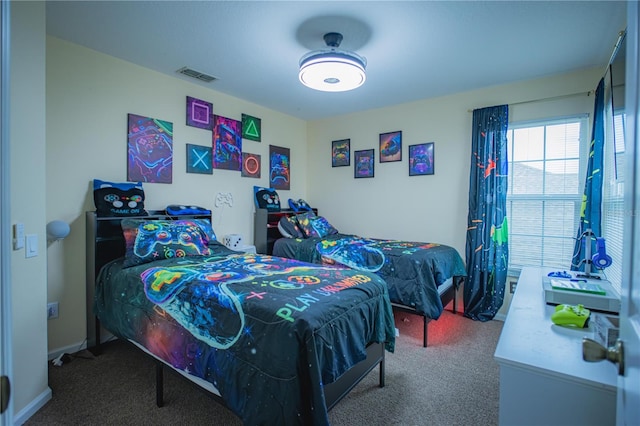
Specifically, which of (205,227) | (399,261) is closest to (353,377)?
(399,261)

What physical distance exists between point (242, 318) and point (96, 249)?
177cm

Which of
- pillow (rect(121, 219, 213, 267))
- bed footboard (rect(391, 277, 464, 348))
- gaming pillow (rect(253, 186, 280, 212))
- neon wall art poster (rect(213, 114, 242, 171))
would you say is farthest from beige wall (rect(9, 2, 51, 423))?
bed footboard (rect(391, 277, 464, 348))

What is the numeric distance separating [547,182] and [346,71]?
7.97ft

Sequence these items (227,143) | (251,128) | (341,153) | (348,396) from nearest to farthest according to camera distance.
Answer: (348,396)
(227,143)
(251,128)
(341,153)

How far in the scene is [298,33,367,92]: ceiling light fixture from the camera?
230 centimetres

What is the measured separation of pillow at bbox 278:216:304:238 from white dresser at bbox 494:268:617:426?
9.40 feet

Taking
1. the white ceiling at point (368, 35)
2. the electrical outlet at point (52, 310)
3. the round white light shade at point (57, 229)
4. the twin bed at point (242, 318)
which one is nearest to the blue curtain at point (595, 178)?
the white ceiling at point (368, 35)

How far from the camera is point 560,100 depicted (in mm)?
3090

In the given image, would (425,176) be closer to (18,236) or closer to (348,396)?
(348,396)

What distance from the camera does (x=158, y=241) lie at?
250cm

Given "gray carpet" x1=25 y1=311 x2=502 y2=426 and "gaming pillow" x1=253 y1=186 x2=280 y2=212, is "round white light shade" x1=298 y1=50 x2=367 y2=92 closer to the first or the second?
"gaming pillow" x1=253 y1=186 x2=280 y2=212

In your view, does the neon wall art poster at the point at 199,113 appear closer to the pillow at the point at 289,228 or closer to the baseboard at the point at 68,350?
the pillow at the point at 289,228

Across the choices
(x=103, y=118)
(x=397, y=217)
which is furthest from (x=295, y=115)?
(x=103, y=118)

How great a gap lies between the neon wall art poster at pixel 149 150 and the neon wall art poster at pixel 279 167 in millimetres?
1417
